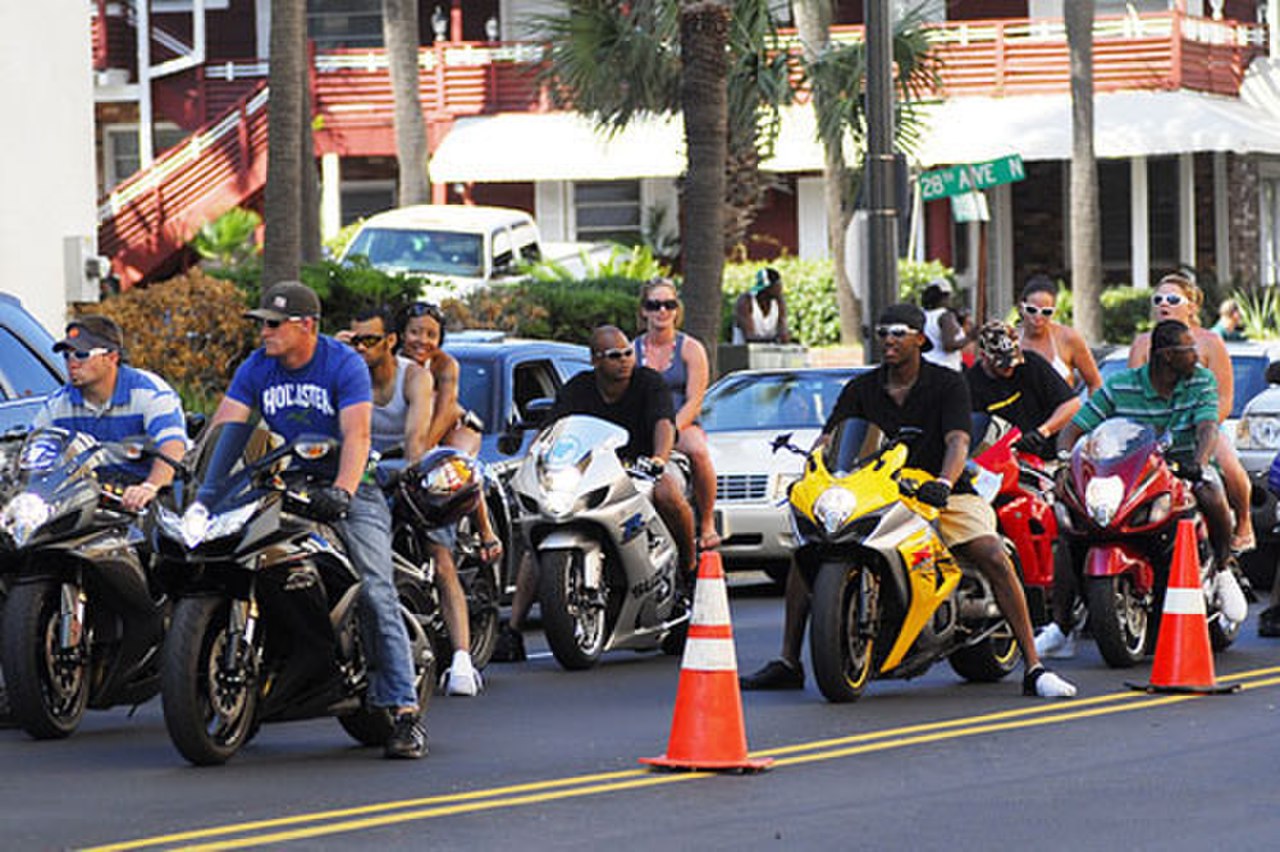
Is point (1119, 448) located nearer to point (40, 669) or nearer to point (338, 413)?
point (338, 413)

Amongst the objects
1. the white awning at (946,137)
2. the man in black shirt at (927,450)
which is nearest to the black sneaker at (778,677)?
the man in black shirt at (927,450)

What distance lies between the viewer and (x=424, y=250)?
36.2m

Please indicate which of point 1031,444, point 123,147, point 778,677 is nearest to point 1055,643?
point 1031,444

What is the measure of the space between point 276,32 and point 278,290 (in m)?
15.0

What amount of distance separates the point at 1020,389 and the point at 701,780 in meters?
5.50

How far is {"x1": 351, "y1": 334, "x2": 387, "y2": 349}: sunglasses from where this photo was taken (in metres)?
13.2

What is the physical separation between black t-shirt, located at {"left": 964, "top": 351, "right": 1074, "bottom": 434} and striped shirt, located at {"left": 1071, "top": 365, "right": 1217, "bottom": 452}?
1.71 ft

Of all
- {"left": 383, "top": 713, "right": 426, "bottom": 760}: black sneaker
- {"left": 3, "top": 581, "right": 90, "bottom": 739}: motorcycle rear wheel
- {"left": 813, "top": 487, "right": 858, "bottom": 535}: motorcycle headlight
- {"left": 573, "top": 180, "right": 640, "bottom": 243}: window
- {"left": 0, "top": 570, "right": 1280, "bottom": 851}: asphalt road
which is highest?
{"left": 573, "top": 180, "right": 640, "bottom": 243}: window

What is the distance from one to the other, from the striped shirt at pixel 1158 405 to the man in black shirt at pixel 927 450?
1.73m

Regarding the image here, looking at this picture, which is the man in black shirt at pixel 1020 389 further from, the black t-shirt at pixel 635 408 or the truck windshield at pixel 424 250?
the truck windshield at pixel 424 250

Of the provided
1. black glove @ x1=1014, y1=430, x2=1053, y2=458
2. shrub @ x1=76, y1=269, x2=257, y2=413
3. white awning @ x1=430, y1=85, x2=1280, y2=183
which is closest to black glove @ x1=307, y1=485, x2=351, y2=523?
black glove @ x1=1014, y1=430, x2=1053, y2=458

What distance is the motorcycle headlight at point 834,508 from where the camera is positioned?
12.7m

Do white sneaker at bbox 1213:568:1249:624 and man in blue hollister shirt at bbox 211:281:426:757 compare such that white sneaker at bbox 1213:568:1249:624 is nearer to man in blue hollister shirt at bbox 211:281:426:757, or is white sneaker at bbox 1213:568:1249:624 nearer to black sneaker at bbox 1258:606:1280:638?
black sneaker at bbox 1258:606:1280:638

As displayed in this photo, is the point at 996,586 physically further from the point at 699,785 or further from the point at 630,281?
the point at 630,281
